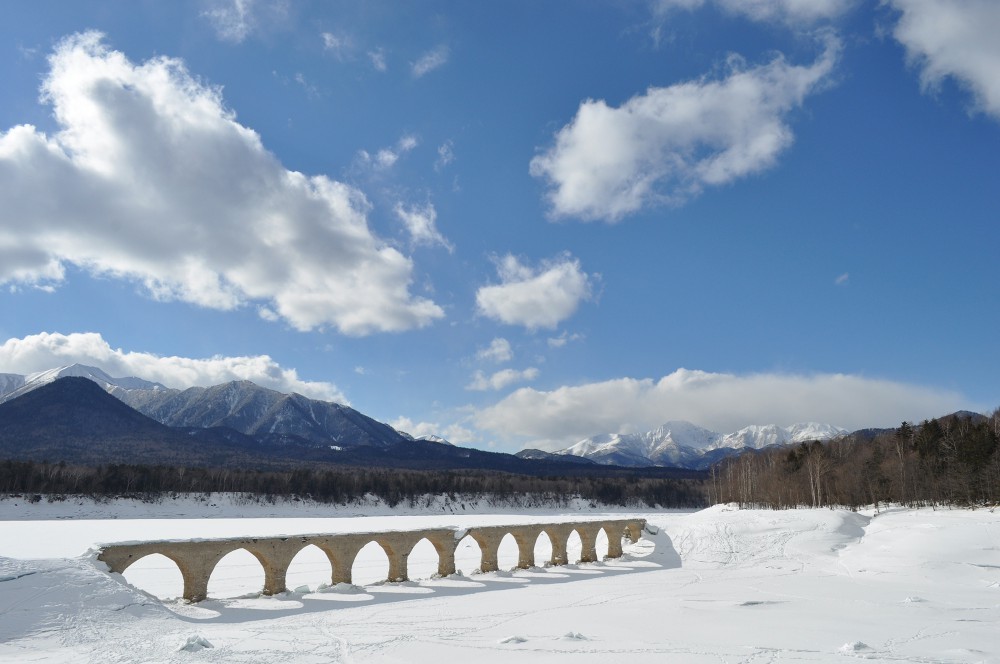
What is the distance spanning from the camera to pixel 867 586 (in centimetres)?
3102

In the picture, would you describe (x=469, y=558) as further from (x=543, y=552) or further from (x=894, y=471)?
(x=894, y=471)

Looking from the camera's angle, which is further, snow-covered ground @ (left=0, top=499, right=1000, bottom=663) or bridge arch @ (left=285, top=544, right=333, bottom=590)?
bridge arch @ (left=285, top=544, right=333, bottom=590)

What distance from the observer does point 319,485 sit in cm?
11312

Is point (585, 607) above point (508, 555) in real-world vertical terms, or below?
above

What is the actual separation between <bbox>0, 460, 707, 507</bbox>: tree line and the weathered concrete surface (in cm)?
7494

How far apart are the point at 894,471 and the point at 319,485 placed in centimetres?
9088

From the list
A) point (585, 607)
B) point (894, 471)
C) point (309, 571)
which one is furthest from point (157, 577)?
point (894, 471)

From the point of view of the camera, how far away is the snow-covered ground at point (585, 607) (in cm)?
1830

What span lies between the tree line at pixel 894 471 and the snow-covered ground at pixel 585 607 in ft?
35.7

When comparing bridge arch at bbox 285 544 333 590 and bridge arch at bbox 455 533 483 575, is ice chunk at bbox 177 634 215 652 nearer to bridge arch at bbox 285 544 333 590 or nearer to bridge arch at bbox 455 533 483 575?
bridge arch at bbox 285 544 333 590

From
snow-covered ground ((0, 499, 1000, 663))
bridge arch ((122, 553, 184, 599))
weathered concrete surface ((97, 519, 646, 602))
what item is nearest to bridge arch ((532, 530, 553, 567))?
weathered concrete surface ((97, 519, 646, 602))

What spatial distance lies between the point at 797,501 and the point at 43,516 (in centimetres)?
9576

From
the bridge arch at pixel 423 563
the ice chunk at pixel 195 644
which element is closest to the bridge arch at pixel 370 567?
the bridge arch at pixel 423 563

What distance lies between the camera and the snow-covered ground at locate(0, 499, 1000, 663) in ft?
60.0
